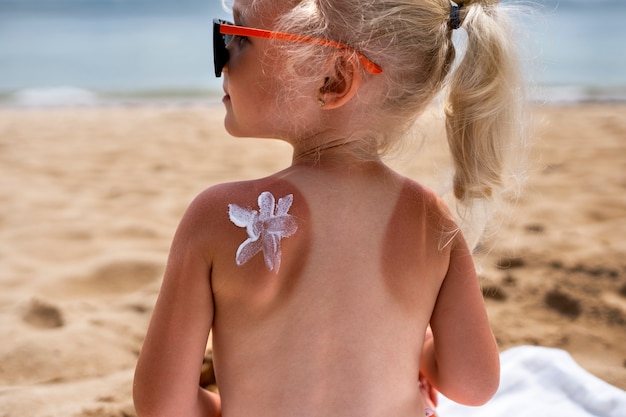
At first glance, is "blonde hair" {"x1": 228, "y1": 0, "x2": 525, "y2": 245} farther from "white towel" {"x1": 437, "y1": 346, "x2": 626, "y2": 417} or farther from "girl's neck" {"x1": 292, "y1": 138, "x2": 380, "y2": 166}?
"white towel" {"x1": 437, "y1": 346, "x2": 626, "y2": 417}

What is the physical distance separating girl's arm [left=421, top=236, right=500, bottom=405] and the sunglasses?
Result: 1.29 ft

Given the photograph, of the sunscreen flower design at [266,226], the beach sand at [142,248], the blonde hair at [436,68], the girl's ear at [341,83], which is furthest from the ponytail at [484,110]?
the sunscreen flower design at [266,226]

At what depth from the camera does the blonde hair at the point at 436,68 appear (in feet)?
4.09

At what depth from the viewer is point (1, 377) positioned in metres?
2.06

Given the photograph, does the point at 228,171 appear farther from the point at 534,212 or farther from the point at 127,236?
the point at 534,212

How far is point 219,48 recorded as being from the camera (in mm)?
1347

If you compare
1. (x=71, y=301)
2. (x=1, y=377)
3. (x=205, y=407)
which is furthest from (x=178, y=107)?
(x=205, y=407)

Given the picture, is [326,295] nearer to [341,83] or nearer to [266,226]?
[266,226]

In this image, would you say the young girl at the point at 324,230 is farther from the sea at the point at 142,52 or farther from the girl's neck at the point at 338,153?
the sea at the point at 142,52

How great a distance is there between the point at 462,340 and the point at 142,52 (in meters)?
9.51

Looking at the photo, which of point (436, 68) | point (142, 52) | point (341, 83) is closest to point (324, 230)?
point (341, 83)

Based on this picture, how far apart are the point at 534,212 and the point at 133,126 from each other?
337cm

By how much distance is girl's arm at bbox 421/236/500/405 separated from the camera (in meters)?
1.40

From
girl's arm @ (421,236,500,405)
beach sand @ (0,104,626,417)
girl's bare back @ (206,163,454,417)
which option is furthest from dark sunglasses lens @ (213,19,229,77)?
girl's arm @ (421,236,500,405)
